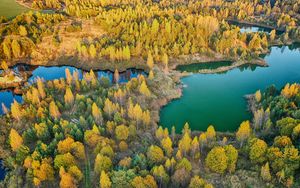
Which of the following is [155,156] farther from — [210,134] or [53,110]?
[53,110]

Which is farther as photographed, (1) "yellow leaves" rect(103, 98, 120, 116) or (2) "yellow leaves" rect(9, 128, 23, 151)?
(1) "yellow leaves" rect(103, 98, 120, 116)

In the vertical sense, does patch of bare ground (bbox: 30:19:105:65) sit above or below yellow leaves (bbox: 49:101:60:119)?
above

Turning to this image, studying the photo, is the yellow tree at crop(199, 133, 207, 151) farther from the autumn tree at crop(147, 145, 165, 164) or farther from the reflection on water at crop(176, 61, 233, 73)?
the reflection on water at crop(176, 61, 233, 73)

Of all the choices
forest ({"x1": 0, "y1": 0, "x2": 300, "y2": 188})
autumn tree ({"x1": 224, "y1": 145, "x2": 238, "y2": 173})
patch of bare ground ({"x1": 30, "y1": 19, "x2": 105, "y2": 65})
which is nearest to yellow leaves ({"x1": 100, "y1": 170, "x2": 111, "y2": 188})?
forest ({"x1": 0, "y1": 0, "x2": 300, "y2": 188})

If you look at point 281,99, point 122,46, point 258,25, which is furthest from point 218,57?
point 258,25

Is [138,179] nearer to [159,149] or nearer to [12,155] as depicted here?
[159,149]
